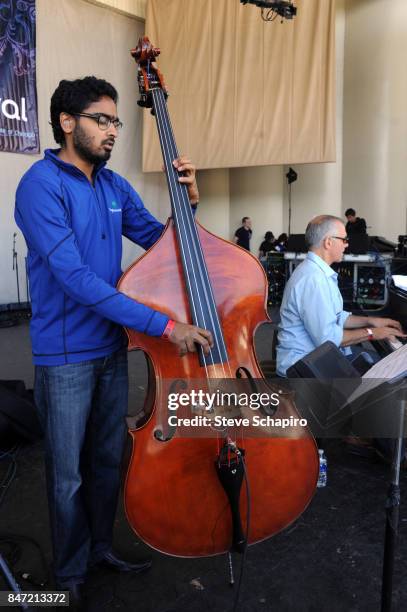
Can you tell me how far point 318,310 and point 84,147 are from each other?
1419 mm

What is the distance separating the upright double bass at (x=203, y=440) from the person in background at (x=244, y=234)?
8808mm

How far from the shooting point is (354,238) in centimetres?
777

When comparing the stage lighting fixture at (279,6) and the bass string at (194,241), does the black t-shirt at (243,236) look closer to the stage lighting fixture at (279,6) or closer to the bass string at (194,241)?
the stage lighting fixture at (279,6)

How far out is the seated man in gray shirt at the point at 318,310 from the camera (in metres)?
2.54

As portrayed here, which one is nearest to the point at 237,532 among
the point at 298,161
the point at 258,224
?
the point at 298,161

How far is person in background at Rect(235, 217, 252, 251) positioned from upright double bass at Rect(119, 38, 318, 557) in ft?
28.9

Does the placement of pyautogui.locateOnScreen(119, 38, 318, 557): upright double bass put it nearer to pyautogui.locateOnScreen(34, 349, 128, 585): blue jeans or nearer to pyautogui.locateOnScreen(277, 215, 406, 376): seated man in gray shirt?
pyautogui.locateOnScreen(34, 349, 128, 585): blue jeans

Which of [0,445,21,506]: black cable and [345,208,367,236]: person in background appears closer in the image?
[0,445,21,506]: black cable

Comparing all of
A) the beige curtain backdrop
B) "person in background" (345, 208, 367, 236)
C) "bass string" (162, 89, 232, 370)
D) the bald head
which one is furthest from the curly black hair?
"person in background" (345, 208, 367, 236)

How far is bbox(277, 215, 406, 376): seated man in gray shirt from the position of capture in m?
2.54

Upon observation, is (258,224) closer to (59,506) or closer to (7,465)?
(7,465)

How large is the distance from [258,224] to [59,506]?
32.2ft

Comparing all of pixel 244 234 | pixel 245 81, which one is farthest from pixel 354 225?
pixel 245 81

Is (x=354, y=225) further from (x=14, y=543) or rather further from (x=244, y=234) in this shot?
(x=14, y=543)
